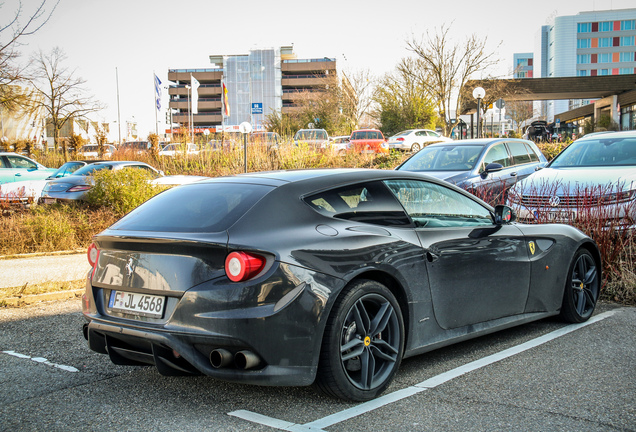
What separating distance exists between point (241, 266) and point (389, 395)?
4.38ft

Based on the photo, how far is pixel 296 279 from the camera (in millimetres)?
3549

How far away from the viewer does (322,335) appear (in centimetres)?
364

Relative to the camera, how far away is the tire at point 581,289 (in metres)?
5.73

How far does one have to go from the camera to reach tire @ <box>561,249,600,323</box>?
5.73m

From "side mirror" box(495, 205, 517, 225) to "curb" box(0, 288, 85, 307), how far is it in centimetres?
500

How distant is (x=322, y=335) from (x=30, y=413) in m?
1.77

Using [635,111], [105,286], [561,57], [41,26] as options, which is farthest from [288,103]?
[105,286]

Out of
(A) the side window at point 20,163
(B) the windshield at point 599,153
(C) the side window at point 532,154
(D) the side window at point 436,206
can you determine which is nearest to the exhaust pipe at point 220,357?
(D) the side window at point 436,206

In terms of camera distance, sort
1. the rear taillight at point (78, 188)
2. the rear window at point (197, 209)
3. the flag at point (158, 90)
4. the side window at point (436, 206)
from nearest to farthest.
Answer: the rear window at point (197, 209) < the side window at point (436, 206) < the rear taillight at point (78, 188) < the flag at point (158, 90)

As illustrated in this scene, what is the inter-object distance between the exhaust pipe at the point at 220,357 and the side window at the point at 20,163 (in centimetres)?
1915

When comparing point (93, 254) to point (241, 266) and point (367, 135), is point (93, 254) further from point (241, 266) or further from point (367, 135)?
point (367, 135)

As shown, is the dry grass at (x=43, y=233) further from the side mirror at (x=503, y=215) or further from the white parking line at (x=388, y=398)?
the white parking line at (x=388, y=398)

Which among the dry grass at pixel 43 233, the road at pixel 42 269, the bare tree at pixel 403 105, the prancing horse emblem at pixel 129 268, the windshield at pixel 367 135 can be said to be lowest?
the road at pixel 42 269

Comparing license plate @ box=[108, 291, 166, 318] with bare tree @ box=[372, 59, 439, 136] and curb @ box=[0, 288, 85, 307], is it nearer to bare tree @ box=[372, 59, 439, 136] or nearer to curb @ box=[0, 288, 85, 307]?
curb @ box=[0, 288, 85, 307]
